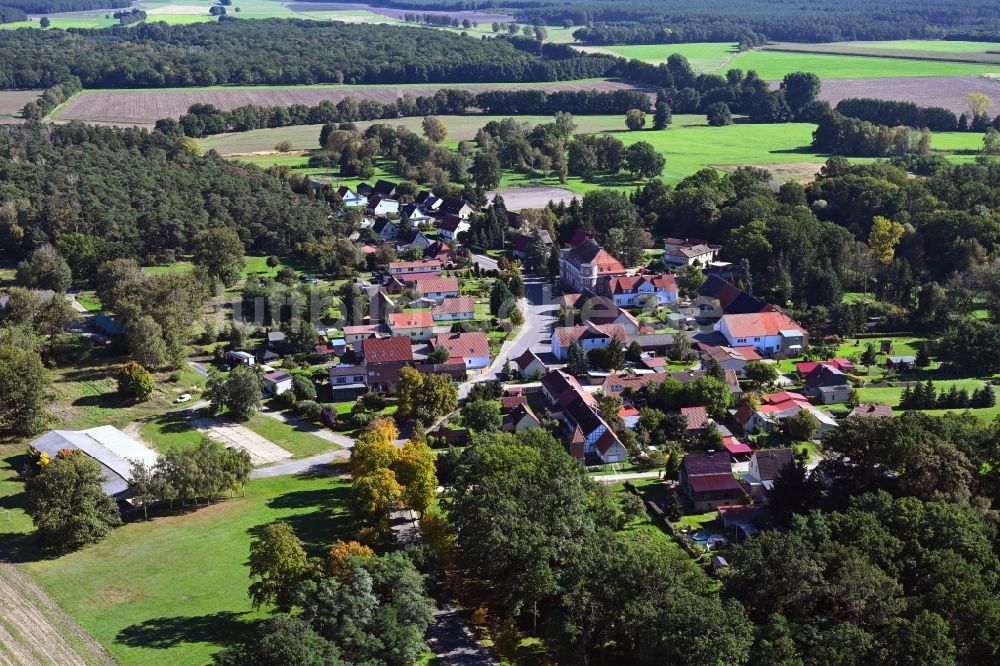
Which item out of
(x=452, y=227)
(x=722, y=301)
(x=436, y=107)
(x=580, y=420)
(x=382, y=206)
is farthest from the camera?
(x=436, y=107)

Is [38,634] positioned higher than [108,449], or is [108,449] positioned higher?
[108,449]

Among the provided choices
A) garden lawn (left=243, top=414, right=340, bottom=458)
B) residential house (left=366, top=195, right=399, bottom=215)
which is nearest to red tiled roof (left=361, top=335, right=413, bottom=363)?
garden lawn (left=243, top=414, right=340, bottom=458)

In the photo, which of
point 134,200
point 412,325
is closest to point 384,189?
point 134,200

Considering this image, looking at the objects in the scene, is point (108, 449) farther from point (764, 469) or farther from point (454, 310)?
point (764, 469)

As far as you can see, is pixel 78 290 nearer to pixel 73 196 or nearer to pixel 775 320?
pixel 73 196

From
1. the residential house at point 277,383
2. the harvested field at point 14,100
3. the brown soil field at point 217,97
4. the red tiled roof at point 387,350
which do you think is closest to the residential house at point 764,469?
the red tiled roof at point 387,350

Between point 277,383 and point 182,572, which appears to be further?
point 277,383

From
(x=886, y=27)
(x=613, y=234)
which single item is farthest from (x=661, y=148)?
(x=886, y=27)
